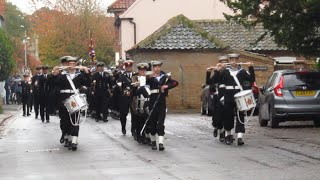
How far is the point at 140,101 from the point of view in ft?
55.4

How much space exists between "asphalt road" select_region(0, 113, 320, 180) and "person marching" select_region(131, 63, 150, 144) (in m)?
0.32

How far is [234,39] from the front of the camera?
40.8 metres

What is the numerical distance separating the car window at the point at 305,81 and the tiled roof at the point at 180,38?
54.0ft

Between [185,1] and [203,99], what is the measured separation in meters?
23.6

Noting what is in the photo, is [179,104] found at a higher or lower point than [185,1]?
lower

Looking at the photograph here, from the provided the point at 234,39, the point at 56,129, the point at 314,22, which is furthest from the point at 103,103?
the point at 234,39

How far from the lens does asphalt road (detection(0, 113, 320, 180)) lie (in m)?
11.8

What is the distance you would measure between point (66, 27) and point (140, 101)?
46927mm

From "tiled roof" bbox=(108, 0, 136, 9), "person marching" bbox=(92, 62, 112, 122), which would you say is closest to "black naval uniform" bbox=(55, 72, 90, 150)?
"person marching" bbox=(92, 62, 112, 122)

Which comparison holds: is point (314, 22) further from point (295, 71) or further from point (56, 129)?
point (56, 129)

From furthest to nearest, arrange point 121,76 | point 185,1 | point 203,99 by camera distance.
→ point 185,1 < point 203,99 < point 121,76

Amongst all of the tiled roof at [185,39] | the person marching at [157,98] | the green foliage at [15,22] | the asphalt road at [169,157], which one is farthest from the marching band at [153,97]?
the green foliage at [15,22]

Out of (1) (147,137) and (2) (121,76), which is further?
(2) (121,76)

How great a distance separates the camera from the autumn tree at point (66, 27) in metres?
63.1
